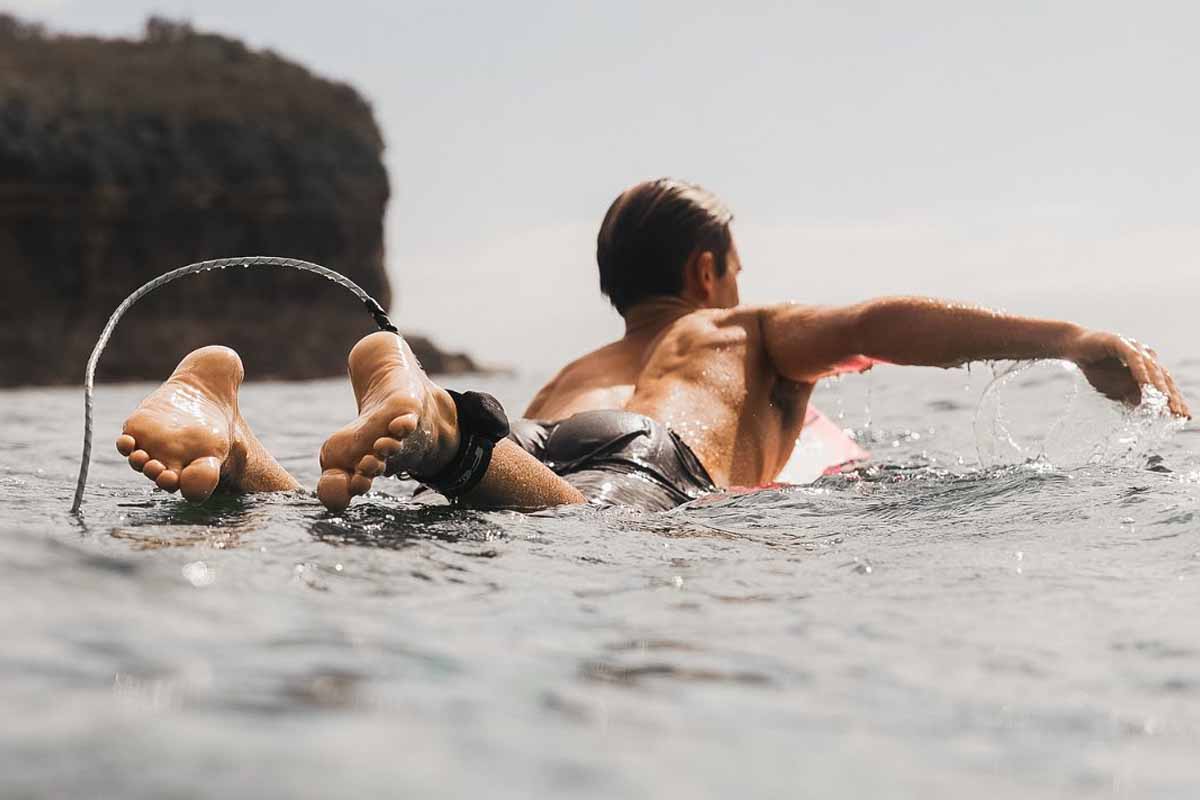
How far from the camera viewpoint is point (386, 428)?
105 inches

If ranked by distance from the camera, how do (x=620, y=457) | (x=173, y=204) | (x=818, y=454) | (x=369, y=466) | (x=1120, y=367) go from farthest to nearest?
1. (x=173, y=204)
2. (x=818, y=454)
3. (x=1120, y=367)
4. (x=620, y=457)
5. (x=369, y=466)

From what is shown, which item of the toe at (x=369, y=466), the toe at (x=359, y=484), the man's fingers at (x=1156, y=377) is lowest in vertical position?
the toe at (x=359, y=484)

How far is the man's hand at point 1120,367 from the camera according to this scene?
12.0 ft

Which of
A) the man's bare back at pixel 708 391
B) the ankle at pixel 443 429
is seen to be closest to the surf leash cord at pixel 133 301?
the ankle at pixel 443 429

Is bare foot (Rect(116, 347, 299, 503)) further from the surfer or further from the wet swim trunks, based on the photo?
the wet swim trunks

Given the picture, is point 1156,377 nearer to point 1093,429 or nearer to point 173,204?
point 1093,429

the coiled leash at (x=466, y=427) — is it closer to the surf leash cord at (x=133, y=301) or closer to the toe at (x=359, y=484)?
the surf leash cord at (x=133, y=301)

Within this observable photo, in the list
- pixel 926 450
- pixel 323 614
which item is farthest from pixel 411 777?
pixel 926 450

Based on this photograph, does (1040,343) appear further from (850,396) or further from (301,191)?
(301,191)

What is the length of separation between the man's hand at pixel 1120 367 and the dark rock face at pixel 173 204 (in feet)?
67.9

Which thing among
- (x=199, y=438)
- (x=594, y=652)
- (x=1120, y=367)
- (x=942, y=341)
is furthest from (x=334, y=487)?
(x=1120, y=367)

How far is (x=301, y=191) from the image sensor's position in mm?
25797

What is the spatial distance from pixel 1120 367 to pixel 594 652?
244 cm

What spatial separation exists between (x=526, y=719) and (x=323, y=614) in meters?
0.51
